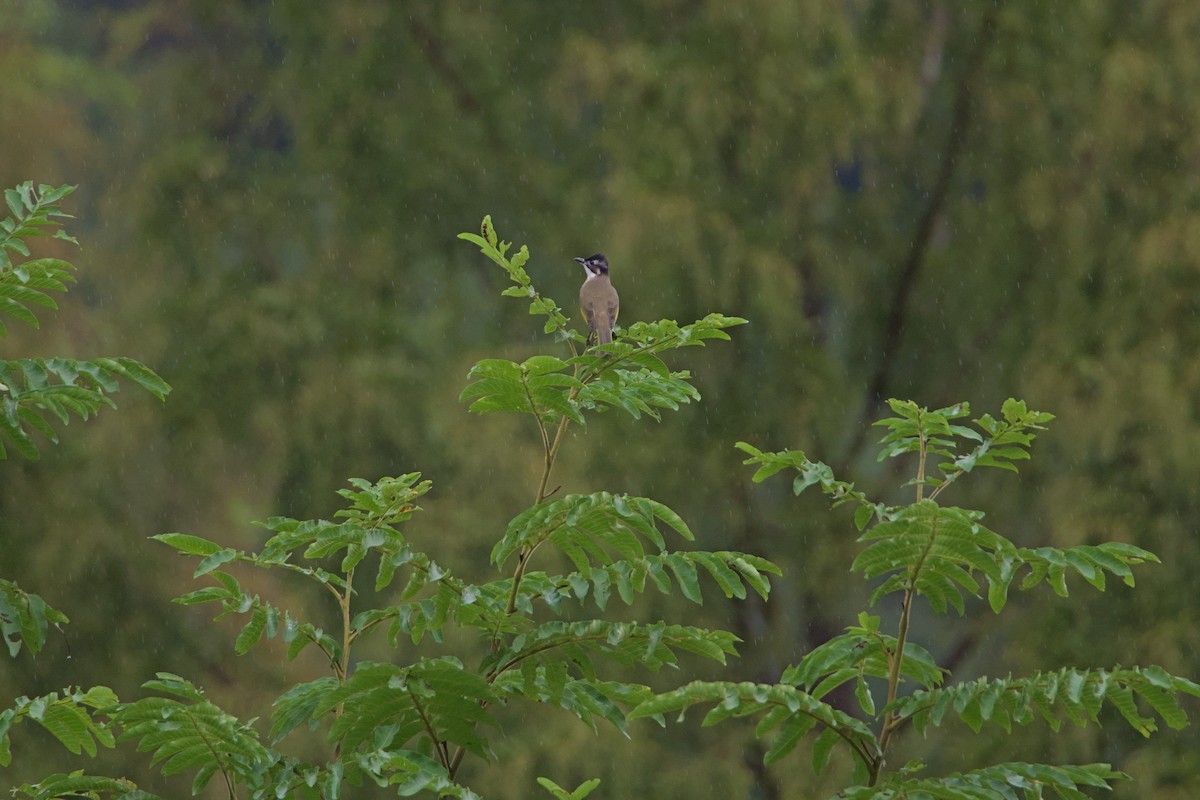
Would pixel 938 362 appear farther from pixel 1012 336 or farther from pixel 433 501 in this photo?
pixel 433 501

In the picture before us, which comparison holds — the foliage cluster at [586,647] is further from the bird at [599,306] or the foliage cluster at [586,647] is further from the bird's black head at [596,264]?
the bird's black head at [596,264]

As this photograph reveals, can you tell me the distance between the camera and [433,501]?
34.8ft

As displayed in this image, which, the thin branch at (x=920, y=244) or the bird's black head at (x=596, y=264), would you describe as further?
the thin branch at (x=920, y=244)

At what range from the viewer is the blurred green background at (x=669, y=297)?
389 inches

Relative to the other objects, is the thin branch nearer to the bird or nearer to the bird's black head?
the bird's black head

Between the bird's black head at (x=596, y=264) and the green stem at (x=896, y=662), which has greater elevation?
the bird's black head at (x=596, y=264)

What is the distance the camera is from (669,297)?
10266 mm

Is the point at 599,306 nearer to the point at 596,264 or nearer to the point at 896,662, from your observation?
the point at 596,264

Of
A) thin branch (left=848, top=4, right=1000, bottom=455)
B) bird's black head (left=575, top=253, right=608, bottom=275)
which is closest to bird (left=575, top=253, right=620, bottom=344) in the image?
bird's black head (left=575, top=253, right=608, bottom=275)

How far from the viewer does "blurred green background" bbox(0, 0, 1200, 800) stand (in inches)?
389

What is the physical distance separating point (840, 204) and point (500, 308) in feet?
7.37

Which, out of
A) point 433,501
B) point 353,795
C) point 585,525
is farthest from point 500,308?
point 585,525

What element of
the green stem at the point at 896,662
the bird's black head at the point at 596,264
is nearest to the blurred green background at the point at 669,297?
the bird's black head at the point at 596,264

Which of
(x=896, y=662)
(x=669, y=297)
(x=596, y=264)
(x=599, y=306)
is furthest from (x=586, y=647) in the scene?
(x=669, y=297)
